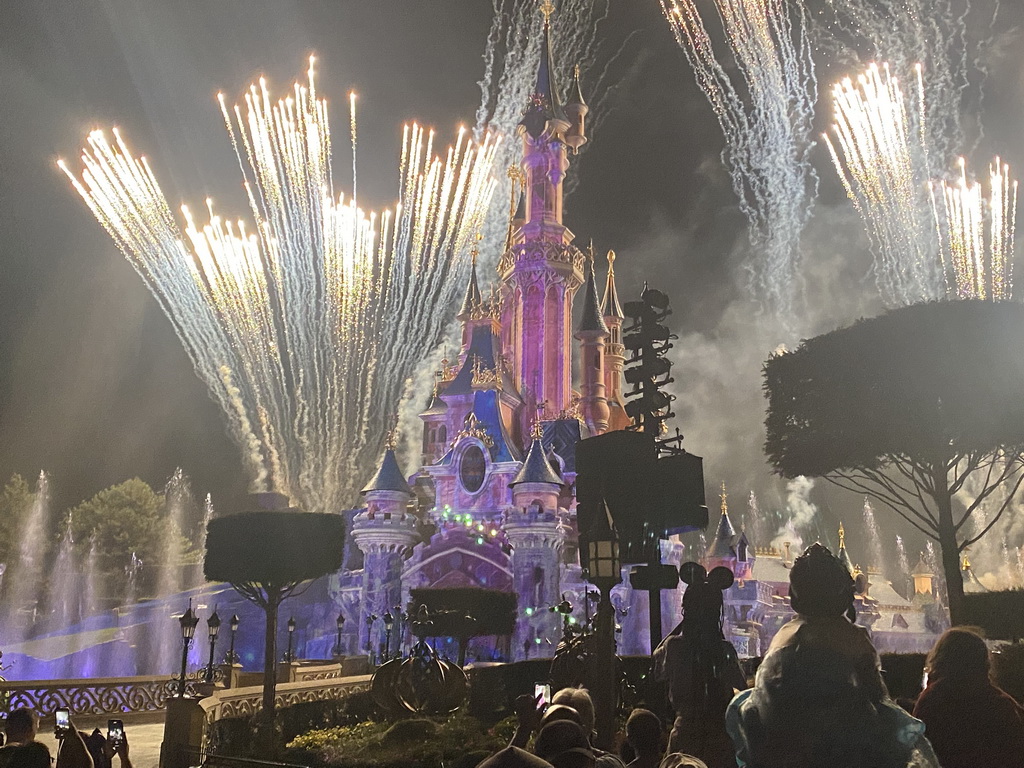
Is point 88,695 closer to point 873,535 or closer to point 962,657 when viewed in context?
point 962,657

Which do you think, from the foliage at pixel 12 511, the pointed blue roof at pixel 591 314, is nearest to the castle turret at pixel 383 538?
the pointed blue roof at pixel 591 314

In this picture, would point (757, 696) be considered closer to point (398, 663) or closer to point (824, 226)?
point (398, 663)

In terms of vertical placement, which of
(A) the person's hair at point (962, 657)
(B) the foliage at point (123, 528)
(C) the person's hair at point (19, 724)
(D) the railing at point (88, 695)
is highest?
(B) the foliage at point (123, 528)

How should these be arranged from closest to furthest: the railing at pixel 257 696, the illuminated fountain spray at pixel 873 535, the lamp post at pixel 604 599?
1. the lamp post at pixel 604 599
2. the railing at pixel 257 696
3. the illuminated fountain spray at pixel 873 535

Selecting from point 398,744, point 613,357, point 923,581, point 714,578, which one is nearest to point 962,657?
point 714,578

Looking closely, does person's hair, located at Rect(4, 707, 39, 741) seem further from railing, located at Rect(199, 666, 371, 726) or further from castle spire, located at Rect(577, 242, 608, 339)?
castle spire, located at Rect(577, 242, 608, 339)

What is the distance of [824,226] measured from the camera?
79562 millimetres

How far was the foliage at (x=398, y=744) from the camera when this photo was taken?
11852 mm

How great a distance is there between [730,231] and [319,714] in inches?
2795

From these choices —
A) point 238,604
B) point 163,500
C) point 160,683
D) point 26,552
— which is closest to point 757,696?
point 160,683

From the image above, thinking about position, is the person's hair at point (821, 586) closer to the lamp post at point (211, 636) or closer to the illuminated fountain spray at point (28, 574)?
the lamp post at point (211, 636)

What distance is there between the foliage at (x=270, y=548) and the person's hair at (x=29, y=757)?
67.2ft

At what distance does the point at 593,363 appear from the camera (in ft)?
196

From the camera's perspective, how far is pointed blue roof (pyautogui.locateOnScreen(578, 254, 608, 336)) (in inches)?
2352
